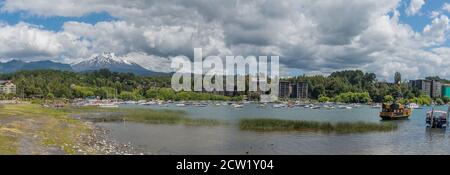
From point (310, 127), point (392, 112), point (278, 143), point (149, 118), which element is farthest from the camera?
point (392, 112)

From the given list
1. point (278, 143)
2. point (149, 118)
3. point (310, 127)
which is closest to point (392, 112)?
point (310, 127)

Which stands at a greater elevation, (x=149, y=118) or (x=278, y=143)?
(x=278, y=143)

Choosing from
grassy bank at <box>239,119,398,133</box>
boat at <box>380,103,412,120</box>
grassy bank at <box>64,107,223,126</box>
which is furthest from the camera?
boat at <box>380,103,412,120</box>

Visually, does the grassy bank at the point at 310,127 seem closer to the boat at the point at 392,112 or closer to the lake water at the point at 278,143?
the lake water at the point at 278,143

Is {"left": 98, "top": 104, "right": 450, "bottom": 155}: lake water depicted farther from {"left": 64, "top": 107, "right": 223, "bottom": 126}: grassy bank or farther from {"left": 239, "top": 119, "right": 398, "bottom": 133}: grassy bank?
{"left": 64, "top": 107, "right": 223, "bottom": 126}: grassy bank

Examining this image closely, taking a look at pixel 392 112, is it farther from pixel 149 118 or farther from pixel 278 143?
pixel 278 143

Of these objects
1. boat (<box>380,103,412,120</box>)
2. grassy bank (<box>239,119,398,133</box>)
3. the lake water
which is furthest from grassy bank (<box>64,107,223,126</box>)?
boat (<box>380,103,412,120</box>)

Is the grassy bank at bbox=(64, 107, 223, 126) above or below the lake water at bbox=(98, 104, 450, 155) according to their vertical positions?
below

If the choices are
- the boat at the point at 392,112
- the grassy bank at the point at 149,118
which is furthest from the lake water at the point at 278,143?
the boat at the point at 392,112

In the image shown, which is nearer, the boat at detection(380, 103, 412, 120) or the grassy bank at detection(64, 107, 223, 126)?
the grassy bank at detection(64, 107, 223, 126)

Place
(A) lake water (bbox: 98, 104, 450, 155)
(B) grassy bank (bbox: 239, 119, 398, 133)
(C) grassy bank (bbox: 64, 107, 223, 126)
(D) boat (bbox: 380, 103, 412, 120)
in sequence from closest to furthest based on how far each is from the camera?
1. (A) lake water (bbox: 98, 104, 450, 155)
2. (B) grassy bank (bbox: 239, 119, 398, 133)
3. (C) grassy bank (bbox: 64, 107, 223, 126)
4. (D) boat (bbox: 380, 103, 412, 120)

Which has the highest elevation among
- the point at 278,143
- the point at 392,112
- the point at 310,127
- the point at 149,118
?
the point at 278,143

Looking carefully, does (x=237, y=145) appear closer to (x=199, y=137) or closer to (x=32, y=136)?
(x=199, y=137)
